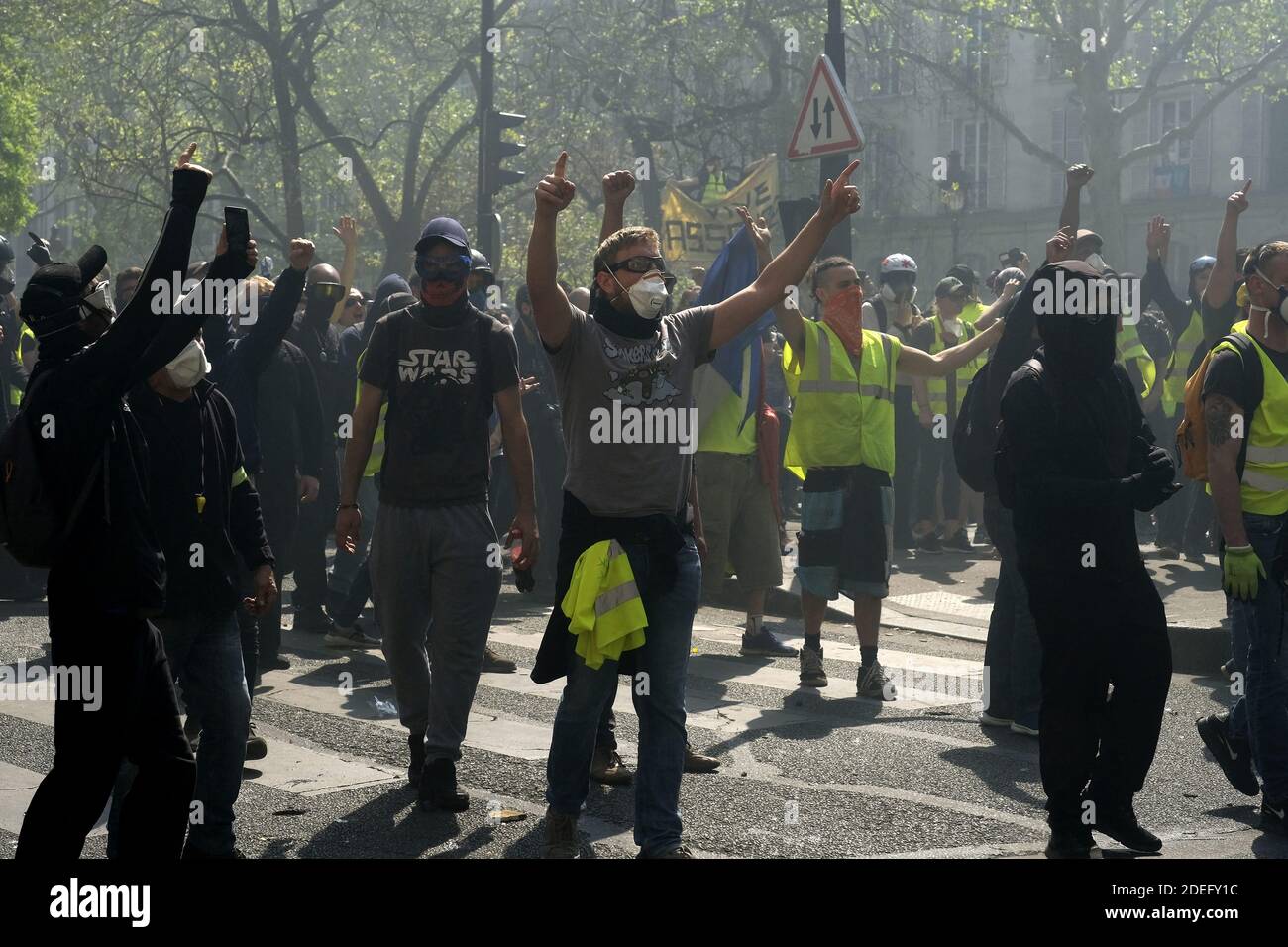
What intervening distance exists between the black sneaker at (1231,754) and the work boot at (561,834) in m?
2.47

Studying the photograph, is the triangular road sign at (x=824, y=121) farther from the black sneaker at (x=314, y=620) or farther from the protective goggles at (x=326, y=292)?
the black sneaker at (x=314, y=620)

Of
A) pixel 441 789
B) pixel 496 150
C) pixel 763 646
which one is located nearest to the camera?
pixel 441 789

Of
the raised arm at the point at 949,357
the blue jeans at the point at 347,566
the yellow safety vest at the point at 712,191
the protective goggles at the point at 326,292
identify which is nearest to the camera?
the raised arm at the point at 949,357

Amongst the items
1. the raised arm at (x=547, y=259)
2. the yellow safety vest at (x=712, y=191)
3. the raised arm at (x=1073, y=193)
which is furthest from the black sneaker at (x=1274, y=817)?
the yellow safety vest at (x=712, y=191)

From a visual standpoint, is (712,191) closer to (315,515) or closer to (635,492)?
(315,515)

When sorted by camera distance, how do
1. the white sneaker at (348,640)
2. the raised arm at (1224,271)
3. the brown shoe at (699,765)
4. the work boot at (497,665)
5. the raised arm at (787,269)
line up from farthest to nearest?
1. the white sneaker at (348,640)
2. the raised arm at (1224,271)
3. the work boot at (497,665)
4. the brown shoe at (699,765)
5. the raised arm at (787,269)

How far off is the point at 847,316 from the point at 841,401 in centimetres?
42

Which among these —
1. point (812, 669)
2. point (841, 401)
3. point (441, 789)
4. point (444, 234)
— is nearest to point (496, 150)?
point (841, 401)

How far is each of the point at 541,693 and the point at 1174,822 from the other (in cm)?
327

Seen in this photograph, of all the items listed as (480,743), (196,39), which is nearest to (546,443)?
(480,743)

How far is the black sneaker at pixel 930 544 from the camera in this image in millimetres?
14586

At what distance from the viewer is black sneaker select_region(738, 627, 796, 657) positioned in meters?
9.91

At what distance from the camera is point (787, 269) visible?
18.2 ft
